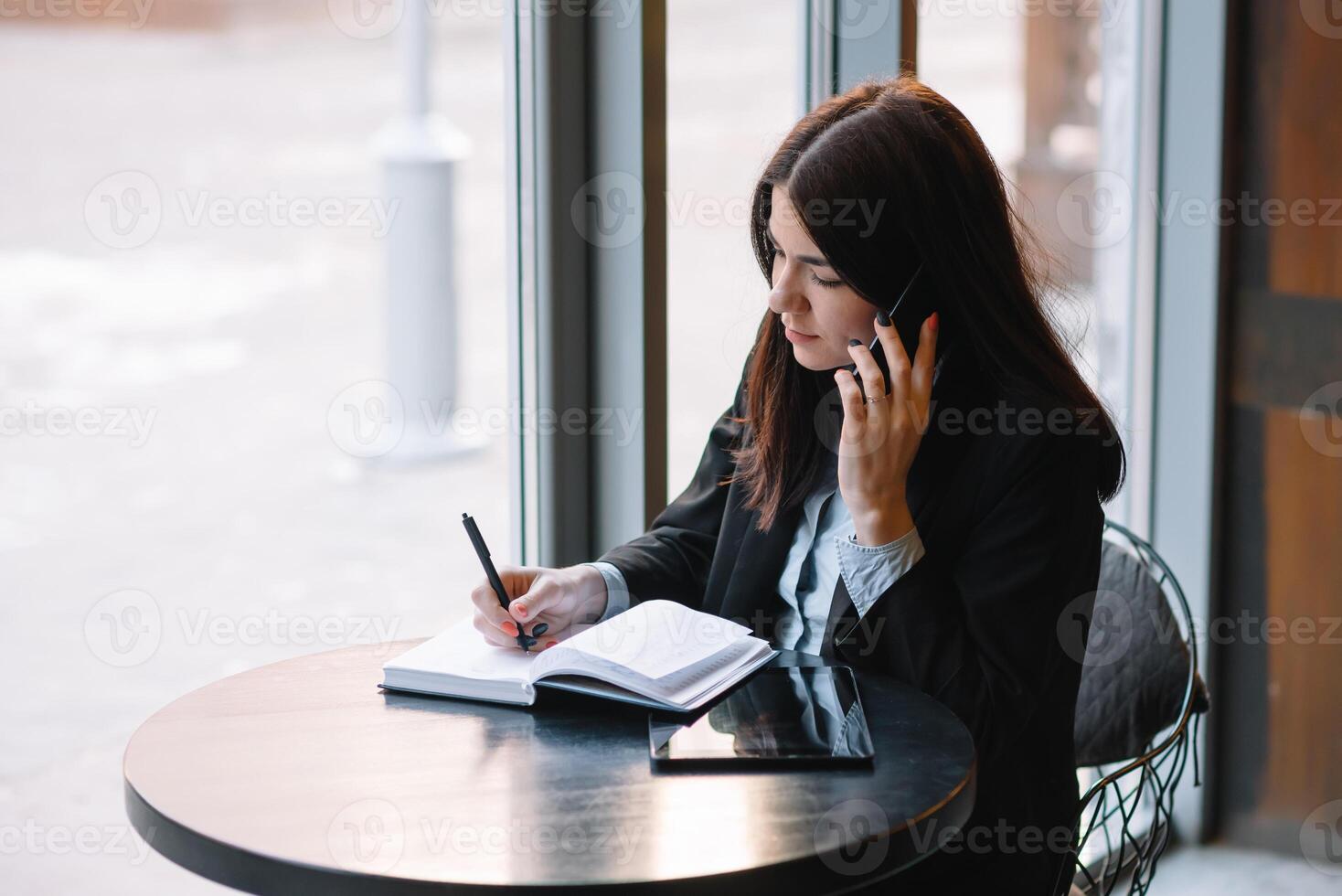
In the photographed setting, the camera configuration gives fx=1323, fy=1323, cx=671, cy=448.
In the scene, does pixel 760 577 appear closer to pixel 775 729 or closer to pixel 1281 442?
pixel 775 729

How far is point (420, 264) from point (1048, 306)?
0.91 m

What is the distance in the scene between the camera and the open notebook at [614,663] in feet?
4.65

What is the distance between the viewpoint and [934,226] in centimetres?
166

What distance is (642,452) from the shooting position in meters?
2.13

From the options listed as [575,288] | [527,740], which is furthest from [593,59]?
[527,740]

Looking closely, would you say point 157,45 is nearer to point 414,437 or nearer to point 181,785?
point 414,437

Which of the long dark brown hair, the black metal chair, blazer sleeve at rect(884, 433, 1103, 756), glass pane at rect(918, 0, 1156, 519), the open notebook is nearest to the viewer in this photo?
the open notebook

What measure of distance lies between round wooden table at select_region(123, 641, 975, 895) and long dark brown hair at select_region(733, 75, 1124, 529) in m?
0.46

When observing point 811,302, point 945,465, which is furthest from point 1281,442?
point 811,302

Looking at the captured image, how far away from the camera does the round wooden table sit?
1086mm

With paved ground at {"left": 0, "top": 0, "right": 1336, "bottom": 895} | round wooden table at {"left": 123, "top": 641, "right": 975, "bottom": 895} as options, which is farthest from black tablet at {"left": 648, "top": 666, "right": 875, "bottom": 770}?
paved ground at {"left": 0, "top": 0, "right": 1336, "bottom": 895}

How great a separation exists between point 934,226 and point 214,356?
95 cm

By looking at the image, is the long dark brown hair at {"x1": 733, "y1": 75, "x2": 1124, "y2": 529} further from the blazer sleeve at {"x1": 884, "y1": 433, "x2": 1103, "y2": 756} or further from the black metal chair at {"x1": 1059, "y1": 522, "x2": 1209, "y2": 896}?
the black metal chair at {"x1": 1059, "y1": 522, "x2": 1209, "y2": 896}

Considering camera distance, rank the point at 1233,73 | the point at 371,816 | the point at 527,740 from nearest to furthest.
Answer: the point at 371,816
the point at 527,740
the point at 1233,73
